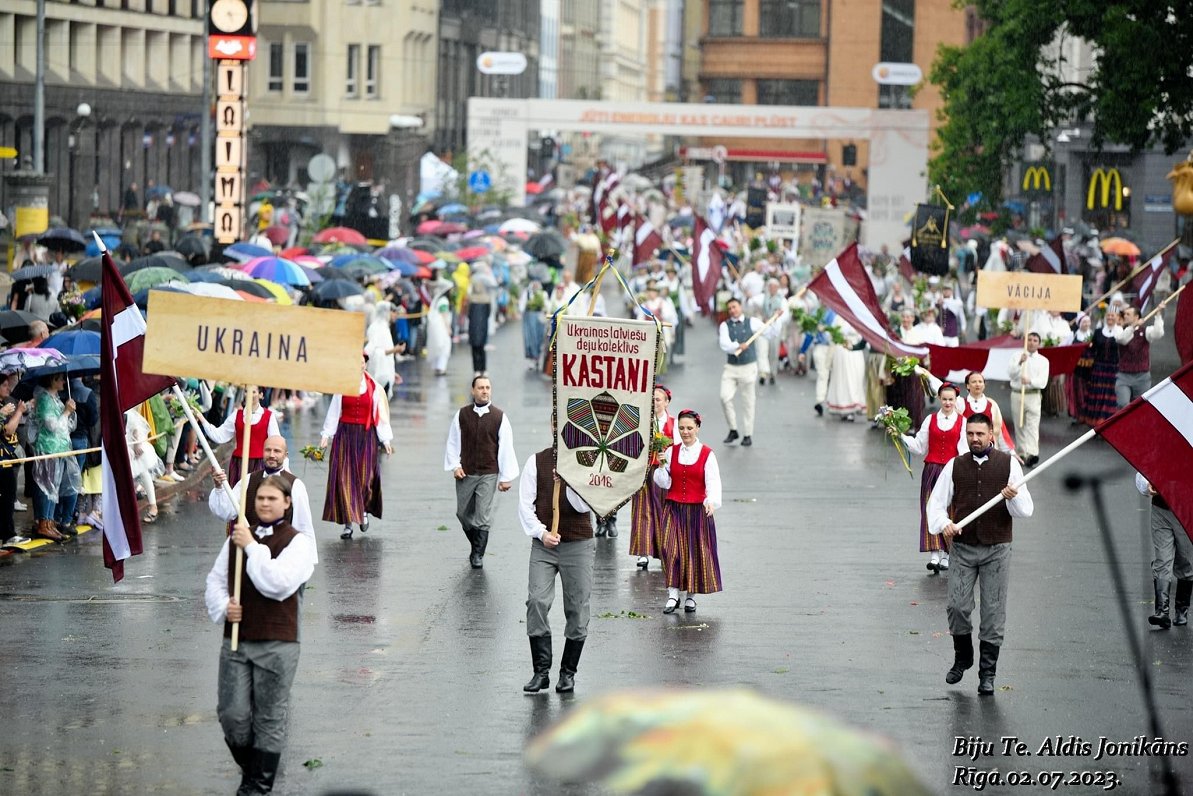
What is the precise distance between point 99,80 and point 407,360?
25348 mm

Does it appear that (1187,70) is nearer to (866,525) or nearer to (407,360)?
(407,360)

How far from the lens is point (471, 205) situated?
56.4 metres

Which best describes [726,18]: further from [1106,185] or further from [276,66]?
[1106,185]

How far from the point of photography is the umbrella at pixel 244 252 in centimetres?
2955

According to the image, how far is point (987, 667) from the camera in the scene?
11594mm

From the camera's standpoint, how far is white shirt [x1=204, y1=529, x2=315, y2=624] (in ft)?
29.1

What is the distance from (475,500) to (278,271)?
11.7 m

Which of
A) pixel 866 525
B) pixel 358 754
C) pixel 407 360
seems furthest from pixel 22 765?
pixel 407 360

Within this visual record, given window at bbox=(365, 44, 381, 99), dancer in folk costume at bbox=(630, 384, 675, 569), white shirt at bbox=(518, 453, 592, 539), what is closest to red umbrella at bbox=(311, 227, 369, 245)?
dancer in folk costume at bbox=(630, 384, 675, 569)

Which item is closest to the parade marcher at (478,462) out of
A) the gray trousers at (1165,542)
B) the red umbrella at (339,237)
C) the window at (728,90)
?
the gray trousers at (1165,542)

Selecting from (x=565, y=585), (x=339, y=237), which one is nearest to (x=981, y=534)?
(x=565, y=585)

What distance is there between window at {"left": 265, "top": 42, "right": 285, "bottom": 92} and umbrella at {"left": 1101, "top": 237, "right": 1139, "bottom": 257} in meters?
36.3

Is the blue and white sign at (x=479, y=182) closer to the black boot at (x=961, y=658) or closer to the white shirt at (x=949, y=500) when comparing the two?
the white shirt at (x=949, y=500)

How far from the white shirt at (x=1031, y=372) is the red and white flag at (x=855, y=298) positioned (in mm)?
1341
